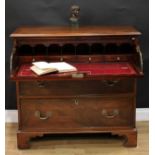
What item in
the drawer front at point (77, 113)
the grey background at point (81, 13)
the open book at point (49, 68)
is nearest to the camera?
the open book at point (49, 68)

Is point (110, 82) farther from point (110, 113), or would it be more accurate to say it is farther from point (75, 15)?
point (75, 15)

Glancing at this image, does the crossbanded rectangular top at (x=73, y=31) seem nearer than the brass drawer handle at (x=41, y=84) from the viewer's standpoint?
No

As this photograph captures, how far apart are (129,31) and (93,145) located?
94 centimetres

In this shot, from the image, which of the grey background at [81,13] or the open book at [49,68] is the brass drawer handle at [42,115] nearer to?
the open book at [49,68]

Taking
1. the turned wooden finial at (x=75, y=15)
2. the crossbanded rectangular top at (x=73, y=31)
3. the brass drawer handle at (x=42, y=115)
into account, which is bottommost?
the brass drawer handle at (x=42, y=115)

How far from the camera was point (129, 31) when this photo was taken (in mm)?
2508

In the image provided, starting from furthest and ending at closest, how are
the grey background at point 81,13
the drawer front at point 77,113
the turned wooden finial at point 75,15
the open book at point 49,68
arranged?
the grey background at point 81,13 < the turned wooden finial at point 75,15 < the drawer front at point 77,113 < the open book at point 49,68

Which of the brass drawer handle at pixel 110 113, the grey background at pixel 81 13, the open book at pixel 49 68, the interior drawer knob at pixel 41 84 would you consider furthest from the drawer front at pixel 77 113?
the grey background at pixel 81 13

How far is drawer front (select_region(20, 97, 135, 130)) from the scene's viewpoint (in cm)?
239

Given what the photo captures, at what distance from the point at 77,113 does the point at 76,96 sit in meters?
0.13

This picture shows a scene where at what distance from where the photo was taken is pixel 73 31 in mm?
2547

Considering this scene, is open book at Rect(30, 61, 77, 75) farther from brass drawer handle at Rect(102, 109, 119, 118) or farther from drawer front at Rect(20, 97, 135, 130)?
brass drawer handle at Rect(102, 109, 119, 118)

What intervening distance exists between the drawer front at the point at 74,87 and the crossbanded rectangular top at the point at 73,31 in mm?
369

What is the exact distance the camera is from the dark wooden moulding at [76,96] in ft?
7.70
